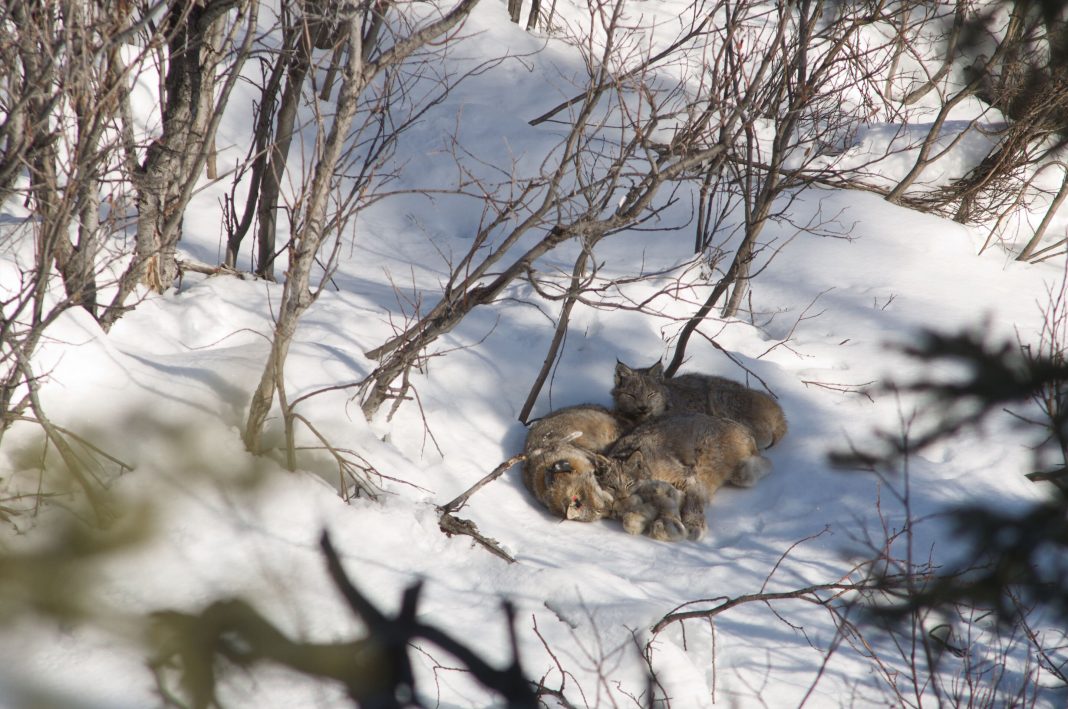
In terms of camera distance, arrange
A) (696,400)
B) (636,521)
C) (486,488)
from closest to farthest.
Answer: (636,521), (486,488), (696,400)

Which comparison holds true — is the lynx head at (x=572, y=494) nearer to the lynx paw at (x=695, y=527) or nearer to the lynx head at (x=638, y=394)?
the lynx paw at (x=695, y=527)

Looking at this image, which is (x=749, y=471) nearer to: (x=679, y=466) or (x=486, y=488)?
(x=679, y=466)

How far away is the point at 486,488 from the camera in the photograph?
518 centimetres

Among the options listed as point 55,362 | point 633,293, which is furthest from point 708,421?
point 55,362

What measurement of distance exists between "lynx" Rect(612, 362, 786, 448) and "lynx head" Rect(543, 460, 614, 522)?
933mm

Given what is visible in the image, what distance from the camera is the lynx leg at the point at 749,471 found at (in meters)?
5.50

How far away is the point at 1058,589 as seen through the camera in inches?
116

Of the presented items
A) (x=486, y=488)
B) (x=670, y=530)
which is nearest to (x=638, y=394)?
(x=670, y=530)

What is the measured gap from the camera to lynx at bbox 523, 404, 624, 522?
5117 mm

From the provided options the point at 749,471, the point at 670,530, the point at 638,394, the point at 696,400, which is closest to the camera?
the point at 670,530

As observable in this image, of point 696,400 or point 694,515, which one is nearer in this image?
point 694,515

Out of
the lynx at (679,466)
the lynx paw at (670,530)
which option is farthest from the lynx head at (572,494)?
the lynx paw at (670,530)

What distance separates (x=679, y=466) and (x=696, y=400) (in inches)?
30.9

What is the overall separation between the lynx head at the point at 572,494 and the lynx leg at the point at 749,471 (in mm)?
1023
